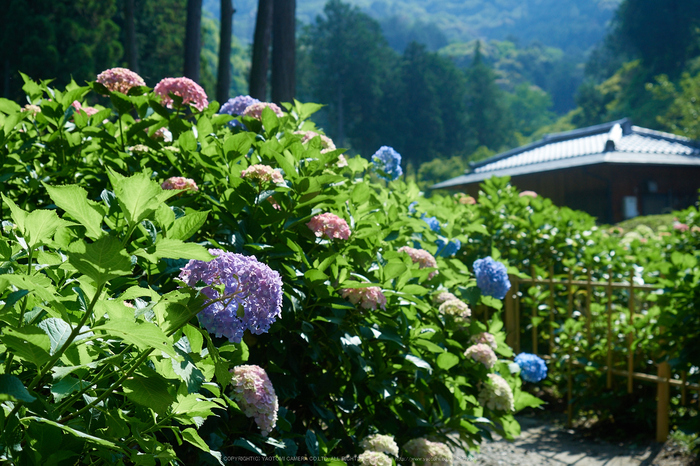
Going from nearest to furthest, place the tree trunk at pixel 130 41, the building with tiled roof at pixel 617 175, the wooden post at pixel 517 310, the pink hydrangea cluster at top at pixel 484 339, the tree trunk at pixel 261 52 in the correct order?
the pink hydrangea cluster at top at pixel 484 339 → the wooden post at pixel 517 310 → the tree trunk at pixel 261 52 → the tree trunk at pixel 130 41 → the building with tiled roof at pixel 617 175

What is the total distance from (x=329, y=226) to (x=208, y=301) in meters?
0.89

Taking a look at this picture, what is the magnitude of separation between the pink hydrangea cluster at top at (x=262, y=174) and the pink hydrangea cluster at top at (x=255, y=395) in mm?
588

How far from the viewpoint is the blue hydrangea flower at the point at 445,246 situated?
9.58 ft

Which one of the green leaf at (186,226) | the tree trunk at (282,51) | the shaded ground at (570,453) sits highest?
the tree trunk at (282,51)

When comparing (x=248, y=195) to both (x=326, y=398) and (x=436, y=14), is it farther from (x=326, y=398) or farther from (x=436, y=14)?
(x=436, y=14)

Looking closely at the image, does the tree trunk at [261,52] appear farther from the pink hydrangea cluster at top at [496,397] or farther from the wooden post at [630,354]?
the pink hydrangea cluster at top at [496,397]

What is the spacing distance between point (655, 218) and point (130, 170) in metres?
13.0

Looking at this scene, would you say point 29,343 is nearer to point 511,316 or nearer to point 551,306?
point 551,306

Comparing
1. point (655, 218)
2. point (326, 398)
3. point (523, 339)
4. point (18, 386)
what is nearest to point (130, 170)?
point (326, 398)

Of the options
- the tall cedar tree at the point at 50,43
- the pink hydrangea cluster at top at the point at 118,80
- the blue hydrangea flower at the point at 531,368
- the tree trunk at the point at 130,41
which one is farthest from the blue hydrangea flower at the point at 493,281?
the tall cedar tree at the point at 50,43

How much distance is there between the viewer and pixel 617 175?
21.7m

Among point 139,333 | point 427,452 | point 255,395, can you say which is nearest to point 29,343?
point 139,333

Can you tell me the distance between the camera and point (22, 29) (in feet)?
59.9

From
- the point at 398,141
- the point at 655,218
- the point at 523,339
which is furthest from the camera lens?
the point at 398,141
